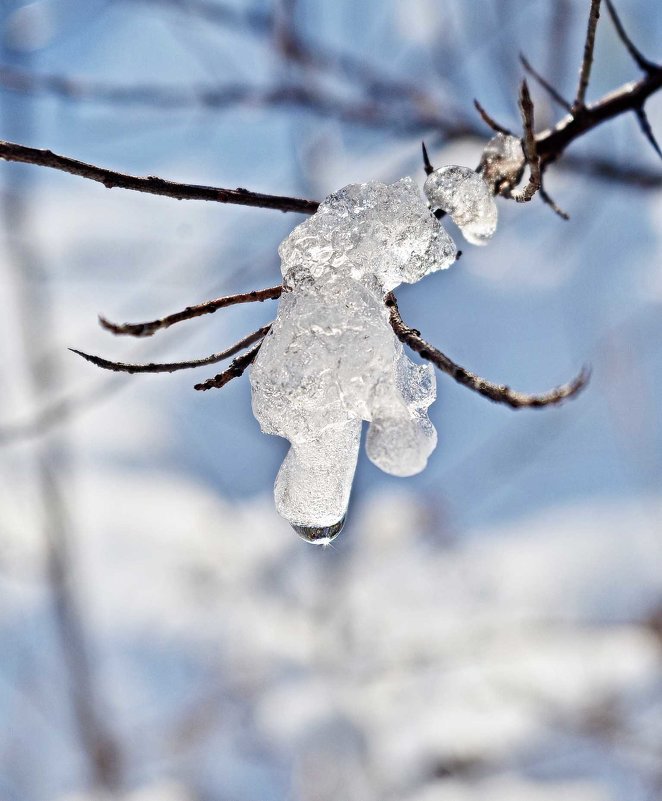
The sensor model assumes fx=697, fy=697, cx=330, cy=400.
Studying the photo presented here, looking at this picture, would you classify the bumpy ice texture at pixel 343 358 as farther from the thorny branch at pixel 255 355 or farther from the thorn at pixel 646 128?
the thorn at pixel 646 128

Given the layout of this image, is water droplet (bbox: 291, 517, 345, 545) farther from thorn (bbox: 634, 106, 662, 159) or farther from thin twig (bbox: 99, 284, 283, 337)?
thorn (bbox: 634, 106, 662, 159)

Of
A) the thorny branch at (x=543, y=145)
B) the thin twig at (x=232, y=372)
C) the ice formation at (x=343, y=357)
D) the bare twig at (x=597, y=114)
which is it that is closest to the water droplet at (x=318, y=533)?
the ice formation at (x=343, y=357)

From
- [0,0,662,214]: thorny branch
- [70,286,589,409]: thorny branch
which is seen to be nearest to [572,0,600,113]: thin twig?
[0,0,662,214]: thorny branch

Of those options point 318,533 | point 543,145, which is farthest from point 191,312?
point 543,145

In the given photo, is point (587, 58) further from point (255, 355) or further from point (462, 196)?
point (255, 355)

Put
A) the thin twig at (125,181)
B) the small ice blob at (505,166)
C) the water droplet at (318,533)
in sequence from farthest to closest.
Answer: the small ice blob at (505,166)
the water droplet at (318,533)
the thin twig at (125,181)

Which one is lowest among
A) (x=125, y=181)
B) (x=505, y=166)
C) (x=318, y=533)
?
(x=318, y=533)
